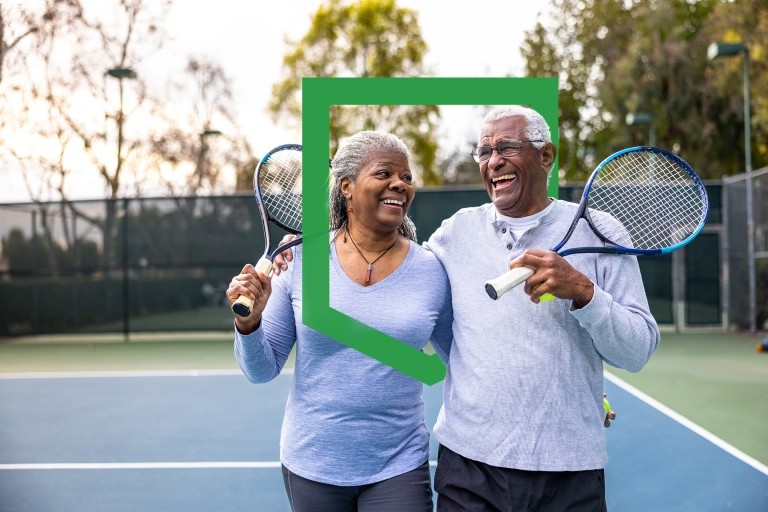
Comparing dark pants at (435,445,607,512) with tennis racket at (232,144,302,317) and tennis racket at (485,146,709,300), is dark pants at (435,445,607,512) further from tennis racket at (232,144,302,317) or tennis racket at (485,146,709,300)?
tennis racket at (232,144,302,317)

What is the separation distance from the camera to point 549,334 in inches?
81.6

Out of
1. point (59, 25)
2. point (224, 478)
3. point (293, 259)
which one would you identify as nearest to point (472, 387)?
point (293, 259)

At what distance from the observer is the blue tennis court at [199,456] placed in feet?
16.3

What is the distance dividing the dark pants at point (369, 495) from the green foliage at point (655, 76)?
49.9 ft

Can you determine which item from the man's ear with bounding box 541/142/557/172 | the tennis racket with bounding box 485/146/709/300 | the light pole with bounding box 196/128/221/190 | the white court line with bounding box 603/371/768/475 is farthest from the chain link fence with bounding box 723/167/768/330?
the light pole with bounding box 196/128/221/190

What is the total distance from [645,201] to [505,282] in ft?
4.23

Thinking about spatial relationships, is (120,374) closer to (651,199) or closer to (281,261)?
(281,261)

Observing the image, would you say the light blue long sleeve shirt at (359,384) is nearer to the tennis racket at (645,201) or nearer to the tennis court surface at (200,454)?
the tennis racket at (645,201)

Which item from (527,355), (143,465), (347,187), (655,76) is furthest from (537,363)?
(655,76)

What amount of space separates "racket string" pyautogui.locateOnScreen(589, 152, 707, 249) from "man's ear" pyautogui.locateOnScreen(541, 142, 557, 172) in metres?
0.33

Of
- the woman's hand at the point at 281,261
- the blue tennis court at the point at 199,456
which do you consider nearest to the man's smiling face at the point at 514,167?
the woman's hand at the point at 281,261

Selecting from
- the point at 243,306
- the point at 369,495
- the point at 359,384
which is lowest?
the point at 369,495

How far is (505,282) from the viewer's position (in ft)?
6.10

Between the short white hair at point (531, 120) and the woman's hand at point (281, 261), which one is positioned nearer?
the short white hair at point (531, 120)
